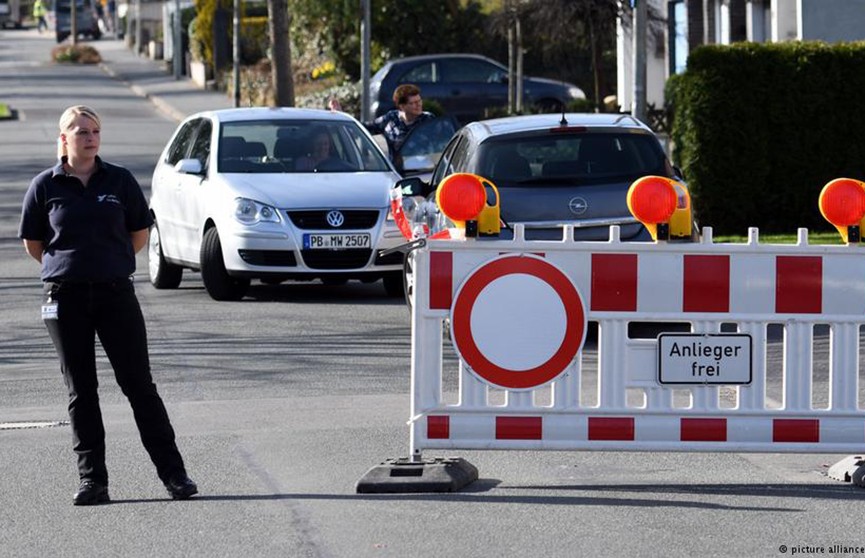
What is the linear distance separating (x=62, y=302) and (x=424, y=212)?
6.28 metres

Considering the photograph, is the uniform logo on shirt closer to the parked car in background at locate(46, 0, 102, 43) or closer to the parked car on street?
the parked car on street

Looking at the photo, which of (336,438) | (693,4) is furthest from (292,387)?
(693,4)

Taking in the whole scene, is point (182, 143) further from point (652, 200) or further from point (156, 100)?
point (156, 100)

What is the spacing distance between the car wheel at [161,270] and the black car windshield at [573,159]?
165 inches

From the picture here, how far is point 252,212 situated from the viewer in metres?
14.9

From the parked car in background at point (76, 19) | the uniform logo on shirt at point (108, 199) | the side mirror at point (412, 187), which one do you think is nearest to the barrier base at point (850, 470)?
the uniform logo on shirt at point (108, 199)

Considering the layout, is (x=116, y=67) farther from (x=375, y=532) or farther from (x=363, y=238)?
(x=375, y=532)

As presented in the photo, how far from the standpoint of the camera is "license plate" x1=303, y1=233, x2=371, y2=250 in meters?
14.7

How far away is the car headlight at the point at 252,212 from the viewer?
14805 mm

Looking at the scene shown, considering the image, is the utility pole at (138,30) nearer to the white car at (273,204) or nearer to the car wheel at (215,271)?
the white car at (273,204)

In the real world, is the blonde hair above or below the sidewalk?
below

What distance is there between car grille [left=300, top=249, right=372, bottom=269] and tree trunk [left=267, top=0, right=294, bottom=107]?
1731cm

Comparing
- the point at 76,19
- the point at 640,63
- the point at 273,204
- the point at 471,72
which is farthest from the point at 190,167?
the point at 76,19

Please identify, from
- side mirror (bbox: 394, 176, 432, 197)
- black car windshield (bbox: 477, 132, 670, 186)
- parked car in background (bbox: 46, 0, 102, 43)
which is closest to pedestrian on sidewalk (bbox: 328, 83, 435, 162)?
side mirror (bbox: 394, 176, 432, 197)
